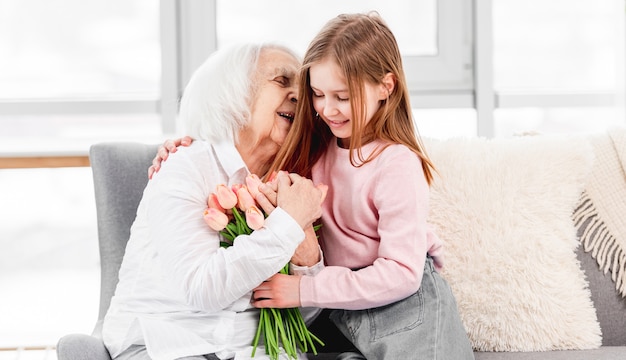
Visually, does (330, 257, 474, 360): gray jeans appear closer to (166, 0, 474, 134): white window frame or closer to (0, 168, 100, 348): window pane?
(166, 0, 474, 134): white window frame

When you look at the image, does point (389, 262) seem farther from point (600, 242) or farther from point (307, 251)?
point (600, 242)

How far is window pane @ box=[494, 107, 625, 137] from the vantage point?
118 inches

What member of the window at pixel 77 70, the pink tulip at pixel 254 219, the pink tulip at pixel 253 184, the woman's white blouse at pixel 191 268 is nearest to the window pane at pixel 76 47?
the window at pixel 77 70

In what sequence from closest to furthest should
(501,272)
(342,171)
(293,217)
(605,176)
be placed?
(293,217) < (342,171) < (501,272) < (605,176)

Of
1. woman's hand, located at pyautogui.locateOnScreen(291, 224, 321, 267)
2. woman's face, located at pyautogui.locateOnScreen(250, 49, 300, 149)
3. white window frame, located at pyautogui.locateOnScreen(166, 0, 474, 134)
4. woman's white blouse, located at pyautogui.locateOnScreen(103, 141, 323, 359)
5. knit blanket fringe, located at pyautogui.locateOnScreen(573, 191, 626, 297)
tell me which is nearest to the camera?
woman's white blouse, located at pyautogui.locateOnScreen(103, 141, 323, 359)

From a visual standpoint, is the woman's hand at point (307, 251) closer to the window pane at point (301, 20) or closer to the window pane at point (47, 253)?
the window pane at point (301, 20)

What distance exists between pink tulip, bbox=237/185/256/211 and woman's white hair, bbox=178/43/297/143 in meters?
0.18

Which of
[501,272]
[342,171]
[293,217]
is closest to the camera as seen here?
[293,217]

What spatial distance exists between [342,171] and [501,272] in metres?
0.53

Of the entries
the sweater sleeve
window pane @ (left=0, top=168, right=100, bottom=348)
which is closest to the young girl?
the sweater sleeve

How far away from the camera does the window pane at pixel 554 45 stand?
2977 millimetres

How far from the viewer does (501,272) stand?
1.87 meters

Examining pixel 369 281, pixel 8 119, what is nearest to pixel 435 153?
pixel 369 281

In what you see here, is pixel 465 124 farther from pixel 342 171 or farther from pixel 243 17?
pixel 342 171
